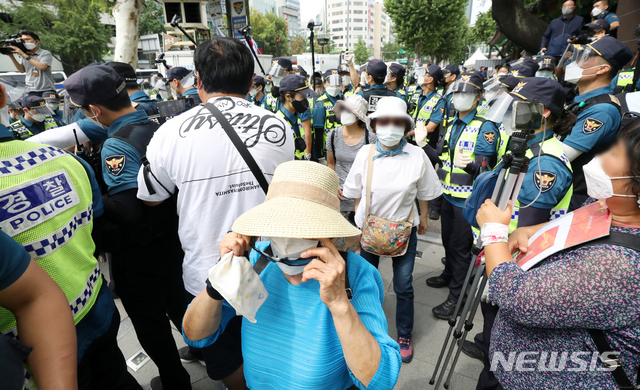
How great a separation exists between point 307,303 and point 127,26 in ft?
23.3

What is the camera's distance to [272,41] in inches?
2062

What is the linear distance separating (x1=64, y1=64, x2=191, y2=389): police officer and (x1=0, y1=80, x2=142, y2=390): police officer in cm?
24

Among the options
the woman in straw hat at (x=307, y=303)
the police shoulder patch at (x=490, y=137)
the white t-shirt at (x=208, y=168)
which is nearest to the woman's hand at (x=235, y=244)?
the woman in straw hat at (x=307, y=303)

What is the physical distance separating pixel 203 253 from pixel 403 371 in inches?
79.0

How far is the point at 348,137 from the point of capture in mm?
3867

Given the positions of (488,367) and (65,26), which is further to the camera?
(65,26)

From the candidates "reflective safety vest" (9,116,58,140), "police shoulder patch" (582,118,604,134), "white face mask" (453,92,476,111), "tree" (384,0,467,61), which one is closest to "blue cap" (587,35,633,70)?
"police shoulder patch" (582,118,604,134)

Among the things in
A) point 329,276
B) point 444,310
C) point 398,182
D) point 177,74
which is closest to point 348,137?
point 398,182

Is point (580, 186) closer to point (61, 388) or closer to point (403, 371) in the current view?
point (403, 371)

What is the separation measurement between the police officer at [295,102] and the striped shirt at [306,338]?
3.63 m

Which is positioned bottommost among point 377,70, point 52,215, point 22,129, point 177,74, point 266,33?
point 52,215

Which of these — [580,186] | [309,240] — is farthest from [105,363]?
[580,186]

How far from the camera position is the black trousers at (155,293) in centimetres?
208

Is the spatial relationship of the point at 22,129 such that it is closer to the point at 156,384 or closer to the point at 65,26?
the point at 156,384
